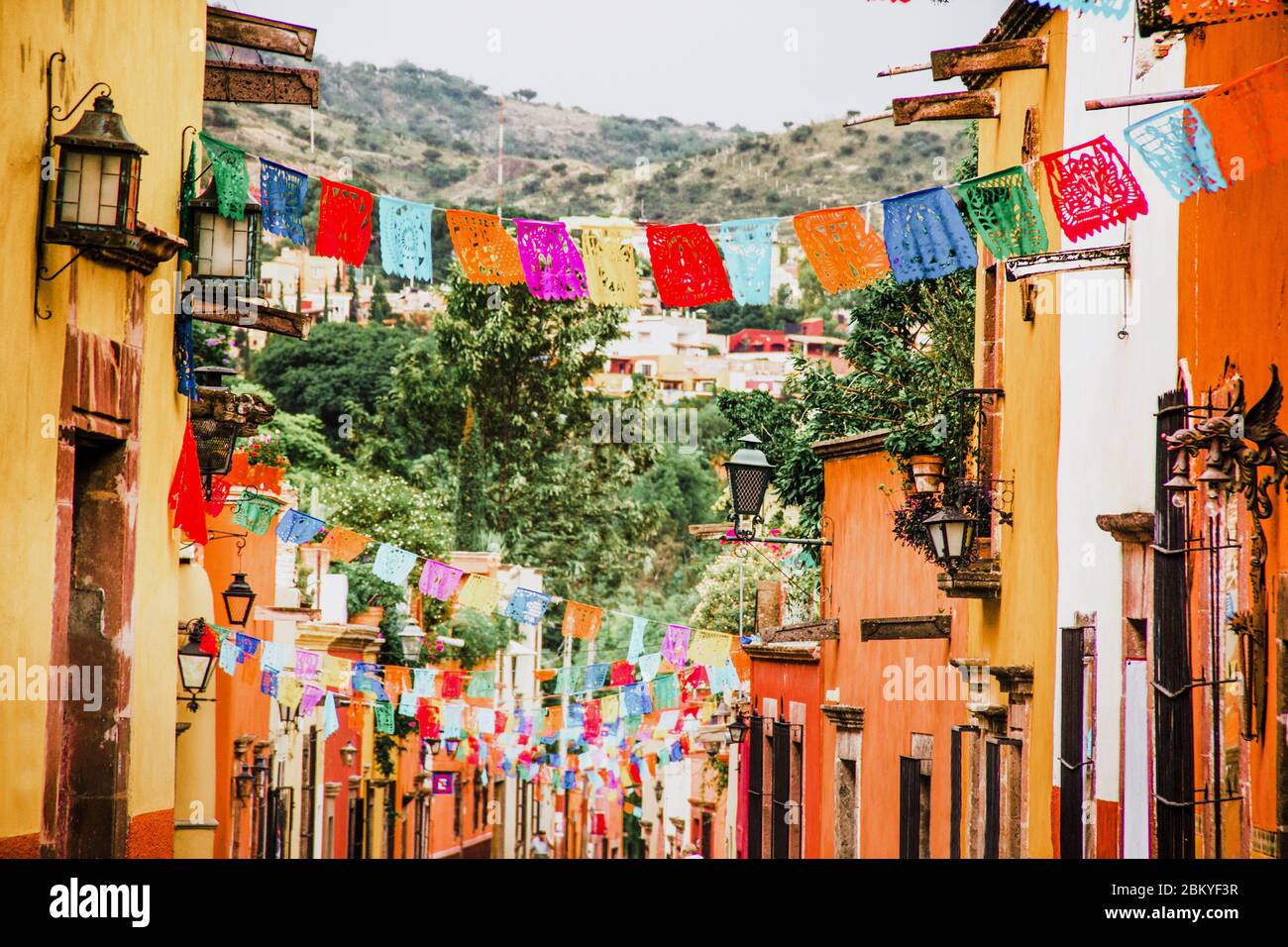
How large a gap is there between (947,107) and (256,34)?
16.9 ft

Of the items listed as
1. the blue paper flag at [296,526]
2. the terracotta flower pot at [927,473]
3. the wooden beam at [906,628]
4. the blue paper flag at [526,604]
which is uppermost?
the terracotta flower pot at [927,473]

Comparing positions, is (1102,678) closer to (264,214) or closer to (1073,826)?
(1073,826)

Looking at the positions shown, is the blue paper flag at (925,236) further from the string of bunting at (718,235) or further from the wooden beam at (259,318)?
the wooden beam at (259,318)

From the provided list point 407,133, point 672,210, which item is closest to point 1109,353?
point 672,210

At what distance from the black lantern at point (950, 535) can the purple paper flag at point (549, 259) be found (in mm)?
3335

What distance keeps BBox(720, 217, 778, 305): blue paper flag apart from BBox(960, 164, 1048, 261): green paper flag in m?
1.51

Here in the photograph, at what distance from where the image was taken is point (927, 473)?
1453 centimetres

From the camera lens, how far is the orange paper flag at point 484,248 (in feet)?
37.0

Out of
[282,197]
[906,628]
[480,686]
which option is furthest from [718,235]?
[480,686]

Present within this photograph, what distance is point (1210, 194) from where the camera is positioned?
872 cm

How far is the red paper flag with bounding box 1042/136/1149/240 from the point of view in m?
9.09

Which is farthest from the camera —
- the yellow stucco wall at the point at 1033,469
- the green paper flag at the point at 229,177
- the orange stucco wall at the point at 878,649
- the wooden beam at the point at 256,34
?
the orange stucco wall at the point at 878,649

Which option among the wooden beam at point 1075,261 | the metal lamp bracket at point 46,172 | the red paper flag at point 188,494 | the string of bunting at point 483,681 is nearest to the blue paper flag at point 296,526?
the string of bunting at point 483,681
